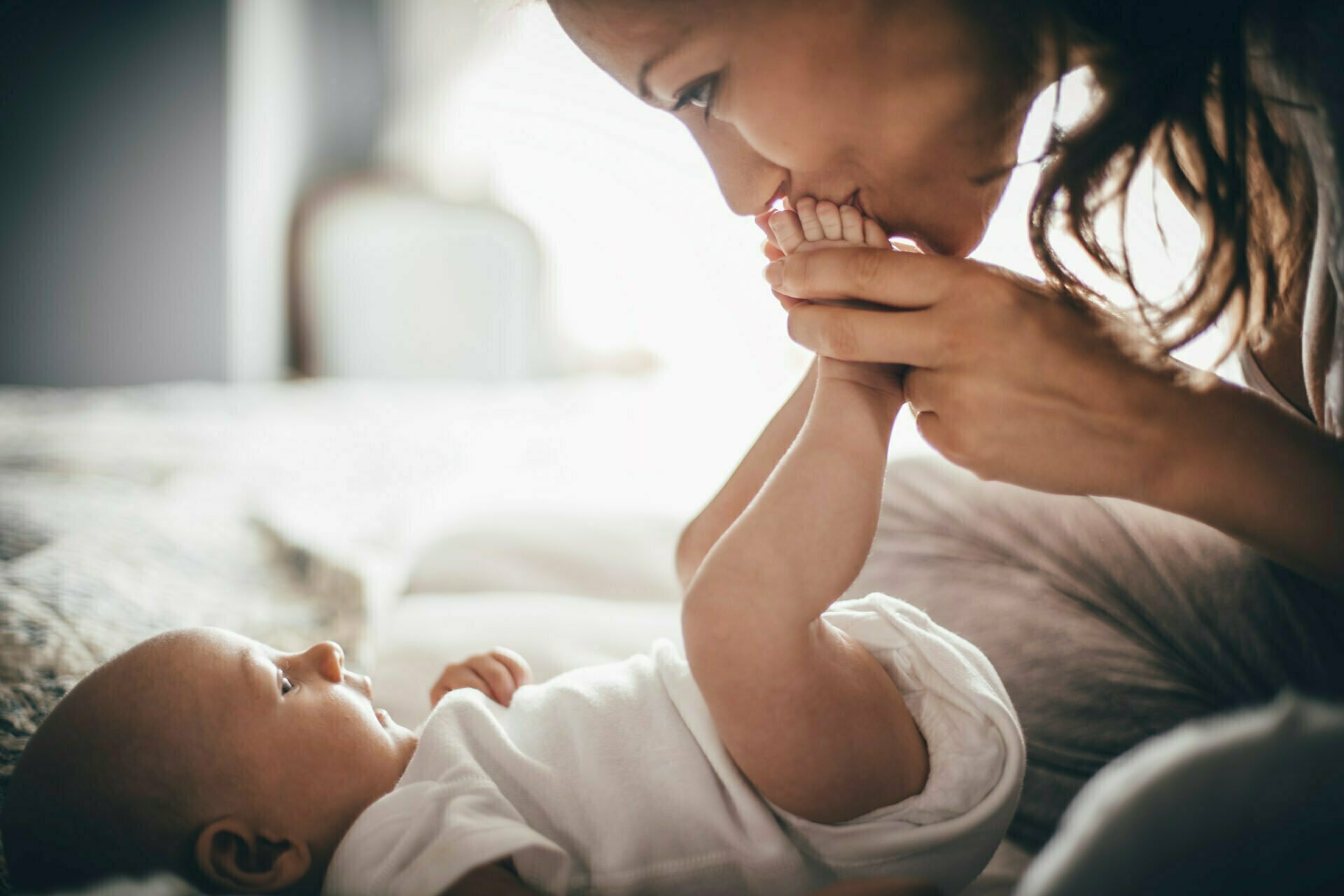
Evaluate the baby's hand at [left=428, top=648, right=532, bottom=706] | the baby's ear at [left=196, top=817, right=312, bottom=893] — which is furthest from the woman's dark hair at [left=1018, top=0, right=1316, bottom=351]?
the baby's ear at [left=196, top=817, right=312, bottom=893]

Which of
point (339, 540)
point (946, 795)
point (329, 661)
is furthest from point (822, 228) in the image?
point (339, 540)

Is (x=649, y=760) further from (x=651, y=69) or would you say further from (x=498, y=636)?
(x=651, y=69)

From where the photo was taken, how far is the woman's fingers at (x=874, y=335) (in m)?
0.53

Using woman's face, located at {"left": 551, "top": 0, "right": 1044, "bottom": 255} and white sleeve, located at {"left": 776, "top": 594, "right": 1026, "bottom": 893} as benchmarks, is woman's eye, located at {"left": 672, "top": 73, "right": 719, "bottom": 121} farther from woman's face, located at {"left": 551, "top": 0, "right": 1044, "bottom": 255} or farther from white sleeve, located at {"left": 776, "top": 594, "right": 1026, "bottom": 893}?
white sleeve, located at {"left": 776, "top": 594, "right": 1026, "bottom": 893}

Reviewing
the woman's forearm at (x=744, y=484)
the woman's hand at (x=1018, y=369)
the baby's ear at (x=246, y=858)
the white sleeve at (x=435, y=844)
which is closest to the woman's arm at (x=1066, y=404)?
the woman's hand at (x=1018, y=369)

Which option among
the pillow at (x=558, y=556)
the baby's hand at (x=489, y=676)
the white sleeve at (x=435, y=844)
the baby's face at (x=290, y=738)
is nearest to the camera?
the white sleeve at (x=435, y=844)

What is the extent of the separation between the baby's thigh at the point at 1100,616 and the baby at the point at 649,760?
12 centimetres

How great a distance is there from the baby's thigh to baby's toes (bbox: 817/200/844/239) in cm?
36

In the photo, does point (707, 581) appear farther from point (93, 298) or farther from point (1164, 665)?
point (93, 298)

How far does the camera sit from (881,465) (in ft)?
1.79

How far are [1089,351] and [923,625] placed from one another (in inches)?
9.4

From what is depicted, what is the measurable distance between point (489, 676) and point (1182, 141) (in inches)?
27.2

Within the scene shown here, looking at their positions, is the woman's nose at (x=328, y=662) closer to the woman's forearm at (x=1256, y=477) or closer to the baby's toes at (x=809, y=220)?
the baby's toes at (x=809, y=220)

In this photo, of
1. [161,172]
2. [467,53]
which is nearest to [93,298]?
[161,172]
